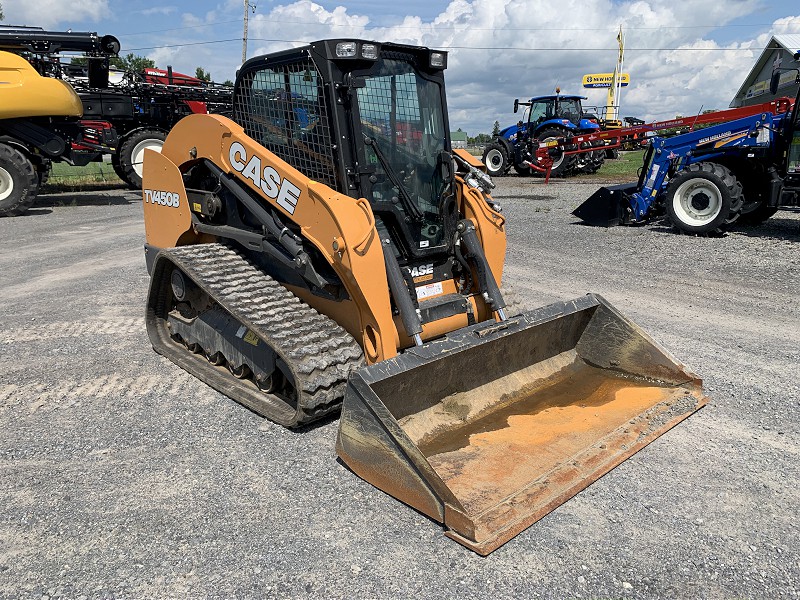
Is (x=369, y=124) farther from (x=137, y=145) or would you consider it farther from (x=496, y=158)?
(x=496, y=158)

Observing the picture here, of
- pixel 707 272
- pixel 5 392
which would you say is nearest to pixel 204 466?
pixel 5 392

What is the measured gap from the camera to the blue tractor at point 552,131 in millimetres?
20844

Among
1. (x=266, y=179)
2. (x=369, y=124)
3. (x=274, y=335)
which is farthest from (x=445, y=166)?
(x=274, y=335)

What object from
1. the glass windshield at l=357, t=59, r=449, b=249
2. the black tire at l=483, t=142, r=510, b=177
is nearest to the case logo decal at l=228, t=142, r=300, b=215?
the glass windshield at l=357, t=59, r=449, b=249

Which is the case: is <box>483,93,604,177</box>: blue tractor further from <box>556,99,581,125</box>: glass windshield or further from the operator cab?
the operator cab

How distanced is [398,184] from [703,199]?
7664 mm

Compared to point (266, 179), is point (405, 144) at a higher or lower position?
higher

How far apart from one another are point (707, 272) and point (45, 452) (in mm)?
7457

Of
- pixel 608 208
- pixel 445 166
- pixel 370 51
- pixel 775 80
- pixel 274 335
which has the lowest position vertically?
pixel 274 335

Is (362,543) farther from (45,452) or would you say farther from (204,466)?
(45,452)

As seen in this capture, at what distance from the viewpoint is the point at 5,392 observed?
4586 millimetres

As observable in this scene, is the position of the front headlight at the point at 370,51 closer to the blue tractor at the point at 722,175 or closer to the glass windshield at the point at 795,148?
the blue tractor at the point at 722,175

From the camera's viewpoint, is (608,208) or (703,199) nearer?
(703,199)

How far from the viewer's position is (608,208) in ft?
37.2
